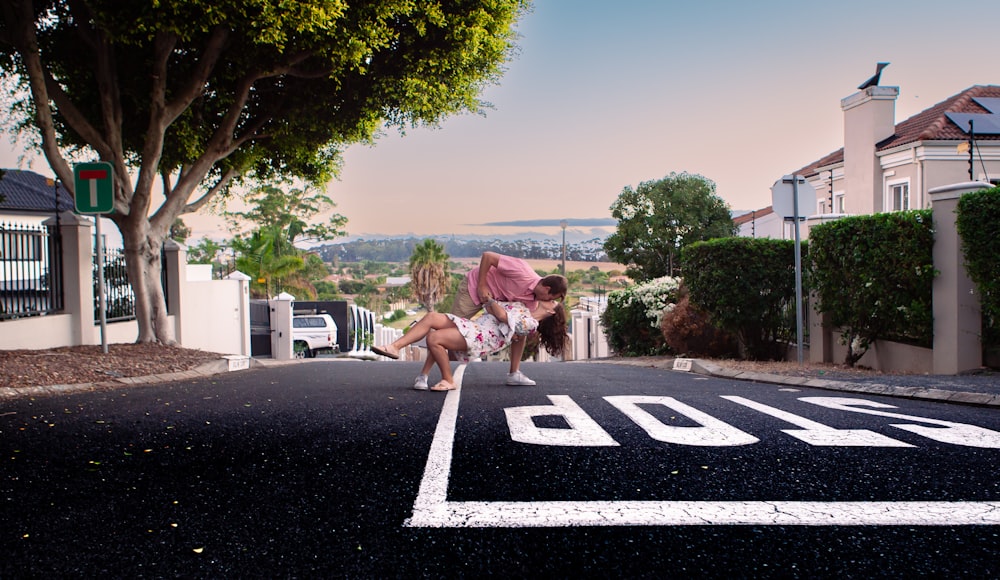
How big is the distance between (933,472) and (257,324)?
2903cm

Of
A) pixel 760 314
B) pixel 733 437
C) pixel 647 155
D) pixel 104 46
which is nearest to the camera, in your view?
pixel 733 437

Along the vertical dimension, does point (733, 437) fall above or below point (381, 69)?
below

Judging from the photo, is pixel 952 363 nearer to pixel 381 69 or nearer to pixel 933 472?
pixel 933 472

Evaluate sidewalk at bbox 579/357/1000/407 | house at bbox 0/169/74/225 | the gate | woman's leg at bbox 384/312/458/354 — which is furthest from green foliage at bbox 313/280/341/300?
woman's leg at bbox 384/312/458/354

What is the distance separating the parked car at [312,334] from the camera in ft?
107

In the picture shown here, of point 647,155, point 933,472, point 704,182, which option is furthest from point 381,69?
point 647,155

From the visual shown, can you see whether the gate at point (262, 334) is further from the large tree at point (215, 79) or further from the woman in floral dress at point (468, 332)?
the woman in floral dress at point (468, 332)

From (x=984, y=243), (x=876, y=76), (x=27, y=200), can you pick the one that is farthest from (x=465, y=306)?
(x=27, y=200)

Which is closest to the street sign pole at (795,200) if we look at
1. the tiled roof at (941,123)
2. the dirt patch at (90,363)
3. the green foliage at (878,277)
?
the green foliage at (878,277)

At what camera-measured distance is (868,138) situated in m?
26.3

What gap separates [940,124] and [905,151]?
5.38 ft

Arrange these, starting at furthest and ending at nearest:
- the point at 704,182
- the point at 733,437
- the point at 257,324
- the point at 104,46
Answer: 1. the point at 704,182
2. the point at 257,324
3. the point at 104,46
4. the point at 733,437

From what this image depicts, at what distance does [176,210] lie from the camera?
47.7 feet

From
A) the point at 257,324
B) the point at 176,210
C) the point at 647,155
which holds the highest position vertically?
the point at 647,155
